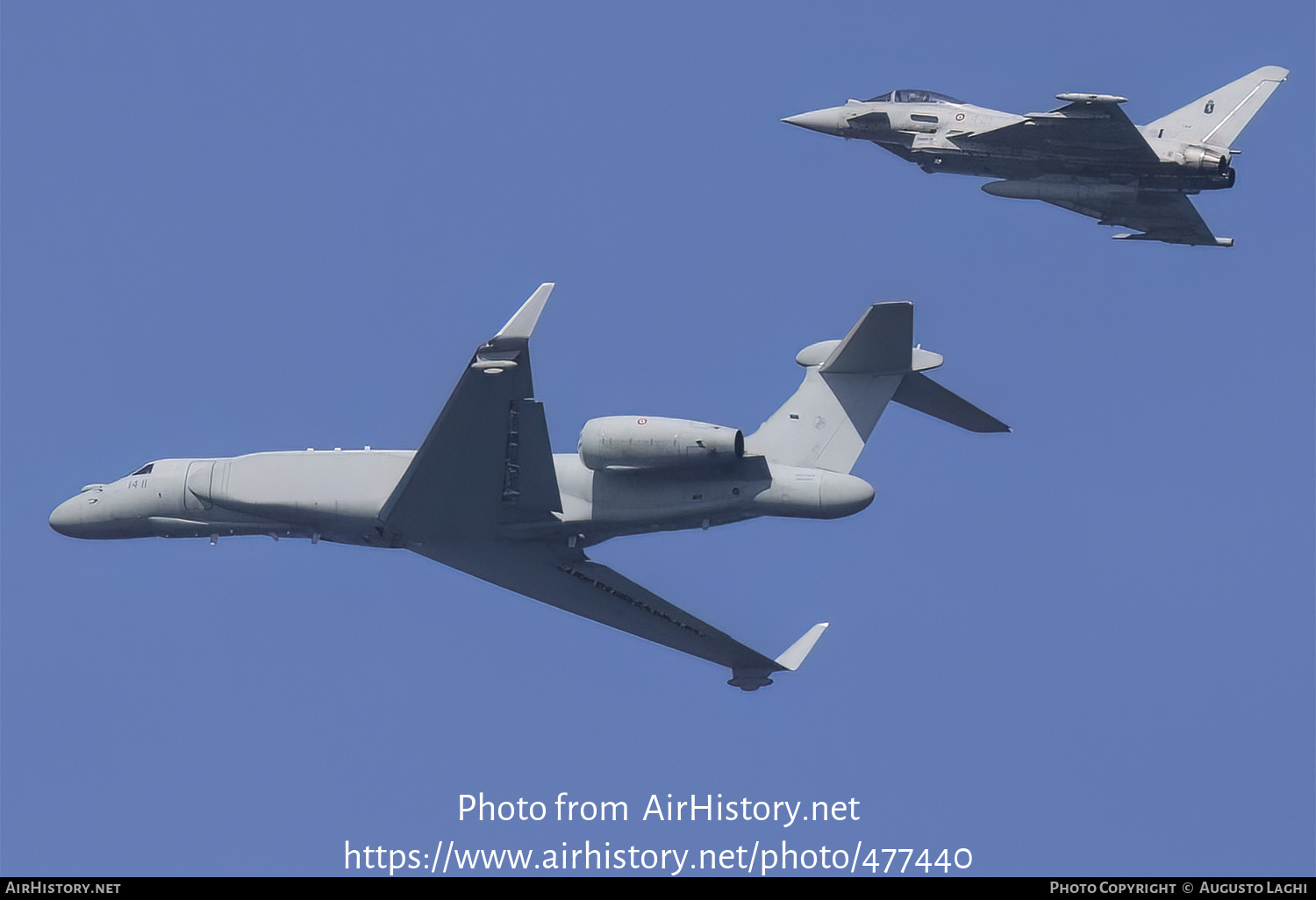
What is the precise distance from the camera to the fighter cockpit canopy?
51.5 meters

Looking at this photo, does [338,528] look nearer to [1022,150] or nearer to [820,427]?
[820,427]

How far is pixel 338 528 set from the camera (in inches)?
1545

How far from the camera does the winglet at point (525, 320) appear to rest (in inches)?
1383

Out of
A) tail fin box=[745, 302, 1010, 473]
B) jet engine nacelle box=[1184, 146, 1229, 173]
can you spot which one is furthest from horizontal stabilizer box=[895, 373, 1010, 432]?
jet engine nacelle box=[1184, 146, 1229, 173]

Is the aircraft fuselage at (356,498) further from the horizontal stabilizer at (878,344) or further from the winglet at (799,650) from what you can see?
the winglet at (799,650)

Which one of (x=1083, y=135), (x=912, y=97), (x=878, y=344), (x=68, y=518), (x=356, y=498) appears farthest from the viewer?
(x=912, y=97)

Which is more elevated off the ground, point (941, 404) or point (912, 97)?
point (912, 97)

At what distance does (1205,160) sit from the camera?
46938 mm

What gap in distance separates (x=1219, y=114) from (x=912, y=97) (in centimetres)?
754

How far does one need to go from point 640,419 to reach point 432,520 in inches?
183

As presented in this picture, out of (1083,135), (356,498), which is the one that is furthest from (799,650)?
(1083,135)

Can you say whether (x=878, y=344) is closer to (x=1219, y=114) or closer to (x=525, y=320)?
(x=525, y=320)

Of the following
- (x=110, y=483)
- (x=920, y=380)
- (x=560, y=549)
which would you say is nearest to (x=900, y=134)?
(x=920, y=380)

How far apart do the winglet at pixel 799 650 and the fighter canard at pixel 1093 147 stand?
38.0 ft
